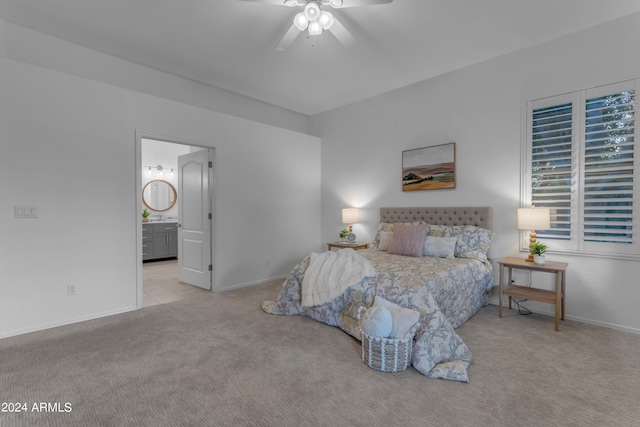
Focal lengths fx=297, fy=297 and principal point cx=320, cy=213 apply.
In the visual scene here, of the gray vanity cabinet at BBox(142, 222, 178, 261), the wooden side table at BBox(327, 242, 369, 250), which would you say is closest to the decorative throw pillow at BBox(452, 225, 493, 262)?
the wooden side table at BBox(327, 242, 369, 250)

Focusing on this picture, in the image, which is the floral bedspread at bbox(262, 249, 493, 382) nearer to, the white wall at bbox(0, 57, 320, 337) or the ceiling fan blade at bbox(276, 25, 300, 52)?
the white wall at bbox(0, 57, 320, 337)

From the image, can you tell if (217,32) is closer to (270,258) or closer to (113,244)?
(113,244)

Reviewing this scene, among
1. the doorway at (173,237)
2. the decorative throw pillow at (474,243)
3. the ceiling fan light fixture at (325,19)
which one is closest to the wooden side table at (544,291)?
the decorative throw pillow at (474,243)

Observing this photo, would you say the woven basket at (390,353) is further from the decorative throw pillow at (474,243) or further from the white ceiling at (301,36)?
the white ceiling at (301,36)

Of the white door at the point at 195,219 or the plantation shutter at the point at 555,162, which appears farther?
the white door at the point at 195,219

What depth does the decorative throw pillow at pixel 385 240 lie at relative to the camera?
166 inches

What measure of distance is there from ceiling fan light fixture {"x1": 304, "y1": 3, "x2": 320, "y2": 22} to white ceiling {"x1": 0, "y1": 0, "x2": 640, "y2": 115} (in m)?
0.49

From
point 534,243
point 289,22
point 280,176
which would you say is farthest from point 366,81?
point 534,243

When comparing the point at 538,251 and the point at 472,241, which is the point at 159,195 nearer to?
the point at 472,241

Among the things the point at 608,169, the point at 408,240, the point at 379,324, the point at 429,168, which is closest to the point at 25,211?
the point at 379,324

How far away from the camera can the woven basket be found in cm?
217

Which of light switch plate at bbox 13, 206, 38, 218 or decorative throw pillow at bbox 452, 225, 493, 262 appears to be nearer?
light switch plate at bbox 13, 206, 38, 218

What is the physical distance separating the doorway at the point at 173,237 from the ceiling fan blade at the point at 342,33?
2.40 m

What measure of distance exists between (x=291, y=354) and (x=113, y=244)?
2497mm
